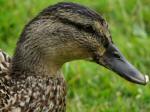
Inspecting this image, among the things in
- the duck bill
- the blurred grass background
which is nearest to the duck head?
the duck bill

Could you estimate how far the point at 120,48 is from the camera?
5562 millimetres

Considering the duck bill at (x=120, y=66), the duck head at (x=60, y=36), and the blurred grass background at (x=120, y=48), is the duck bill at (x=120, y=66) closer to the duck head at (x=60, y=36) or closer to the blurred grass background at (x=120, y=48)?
the duck head at (x=60, y=36)

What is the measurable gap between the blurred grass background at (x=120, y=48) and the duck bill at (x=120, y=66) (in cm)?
83

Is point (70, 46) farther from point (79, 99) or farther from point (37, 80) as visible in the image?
point (79, 99)

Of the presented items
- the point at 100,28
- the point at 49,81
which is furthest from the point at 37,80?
the point at 100,28

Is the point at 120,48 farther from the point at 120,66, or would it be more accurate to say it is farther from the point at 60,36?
the point at 60,36

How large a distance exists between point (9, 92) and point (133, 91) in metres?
1.46

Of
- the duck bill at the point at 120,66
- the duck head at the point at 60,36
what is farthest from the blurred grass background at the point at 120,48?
the duck head at the point at 60,36

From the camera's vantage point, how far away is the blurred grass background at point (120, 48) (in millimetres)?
4926

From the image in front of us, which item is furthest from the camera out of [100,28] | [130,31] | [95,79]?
[130,31]

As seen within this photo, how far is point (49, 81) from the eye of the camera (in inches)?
154

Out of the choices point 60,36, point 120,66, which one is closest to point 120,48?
→ point 120,66

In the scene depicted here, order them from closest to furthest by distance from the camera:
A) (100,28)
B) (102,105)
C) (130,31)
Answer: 1. (100,28)
2. (102,105)
3. (130,31)

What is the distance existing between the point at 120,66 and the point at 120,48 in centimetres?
160
